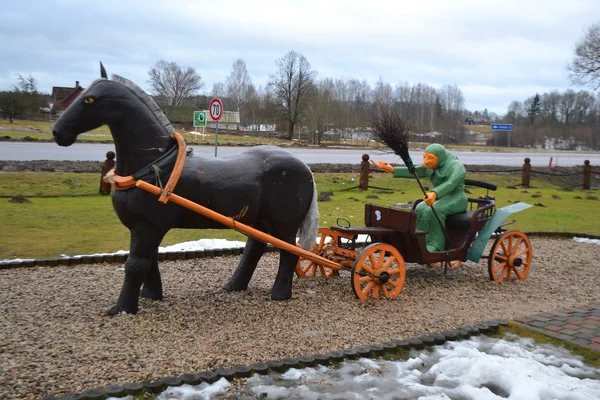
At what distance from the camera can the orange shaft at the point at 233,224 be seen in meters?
4.79

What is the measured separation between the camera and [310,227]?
5.98m

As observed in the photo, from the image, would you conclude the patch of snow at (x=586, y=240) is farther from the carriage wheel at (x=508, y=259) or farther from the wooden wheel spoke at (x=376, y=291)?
the wooden wheel spoke at (x=376, y=291)

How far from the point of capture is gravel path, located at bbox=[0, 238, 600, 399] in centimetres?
403

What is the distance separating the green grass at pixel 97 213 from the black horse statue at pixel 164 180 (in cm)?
315

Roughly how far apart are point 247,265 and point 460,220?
291 cm

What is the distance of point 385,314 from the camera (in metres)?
5.59

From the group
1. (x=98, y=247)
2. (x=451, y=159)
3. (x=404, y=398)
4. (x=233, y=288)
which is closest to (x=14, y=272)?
(x=98, y=247)

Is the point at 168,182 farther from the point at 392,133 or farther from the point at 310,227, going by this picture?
the point at 392,133

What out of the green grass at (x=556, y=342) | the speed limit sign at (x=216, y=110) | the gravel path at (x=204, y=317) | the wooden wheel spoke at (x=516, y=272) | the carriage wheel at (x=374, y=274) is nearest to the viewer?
the gravel path at (x=204, y=317)

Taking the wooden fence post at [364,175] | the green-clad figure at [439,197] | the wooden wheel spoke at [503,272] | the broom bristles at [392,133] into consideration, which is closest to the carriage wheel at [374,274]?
the green-clad figure at [439,197]

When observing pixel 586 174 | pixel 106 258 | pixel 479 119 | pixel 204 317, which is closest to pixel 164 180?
pixel 204 317

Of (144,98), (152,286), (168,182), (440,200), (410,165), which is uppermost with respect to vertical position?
(144,98)

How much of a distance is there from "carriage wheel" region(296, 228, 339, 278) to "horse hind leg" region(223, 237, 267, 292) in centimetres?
67

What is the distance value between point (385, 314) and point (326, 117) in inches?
1333
